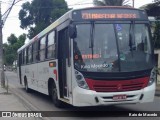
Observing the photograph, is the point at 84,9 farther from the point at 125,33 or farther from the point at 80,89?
the point at 80,89

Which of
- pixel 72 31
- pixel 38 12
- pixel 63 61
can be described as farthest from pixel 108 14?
pixel 38 12

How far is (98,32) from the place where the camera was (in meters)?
10.5

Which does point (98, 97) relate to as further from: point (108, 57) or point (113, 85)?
point (108, 57)

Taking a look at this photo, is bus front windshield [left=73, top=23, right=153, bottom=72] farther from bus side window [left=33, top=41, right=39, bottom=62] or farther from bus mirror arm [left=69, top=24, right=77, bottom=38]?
bus side window [left=33, top=41, right=39, bottom=62]

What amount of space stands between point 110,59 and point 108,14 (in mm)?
1385

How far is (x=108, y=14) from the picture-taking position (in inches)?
425

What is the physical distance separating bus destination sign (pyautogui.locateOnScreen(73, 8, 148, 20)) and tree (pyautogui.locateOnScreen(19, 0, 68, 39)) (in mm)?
48638

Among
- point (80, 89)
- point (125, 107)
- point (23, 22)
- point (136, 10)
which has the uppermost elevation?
point (23, 22)

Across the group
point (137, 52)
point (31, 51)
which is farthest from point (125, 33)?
point (31, 51)

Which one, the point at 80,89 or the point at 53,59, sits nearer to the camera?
the point at 80,89

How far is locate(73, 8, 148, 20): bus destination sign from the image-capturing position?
35.1ft

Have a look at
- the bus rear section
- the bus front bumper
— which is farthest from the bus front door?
the bus front bumper

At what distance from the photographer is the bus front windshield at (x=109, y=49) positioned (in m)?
10.3

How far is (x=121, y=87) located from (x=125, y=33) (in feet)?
5.16
